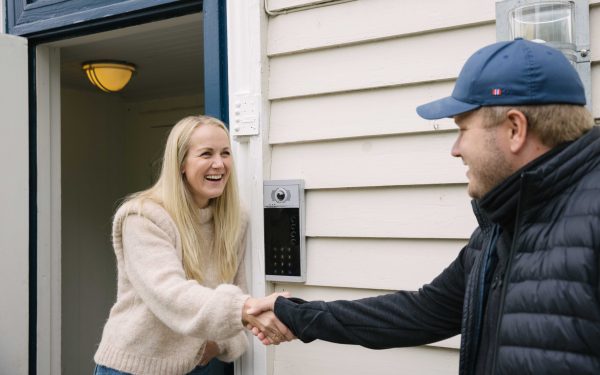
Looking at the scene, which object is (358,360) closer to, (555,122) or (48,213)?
(555,122)

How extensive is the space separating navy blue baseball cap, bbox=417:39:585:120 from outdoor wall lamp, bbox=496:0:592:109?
0.53 meters

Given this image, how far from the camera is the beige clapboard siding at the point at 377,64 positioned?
86.5 inches

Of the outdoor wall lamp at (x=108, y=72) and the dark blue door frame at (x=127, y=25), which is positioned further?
the outdoor wall lamp at (x=108, y=72)

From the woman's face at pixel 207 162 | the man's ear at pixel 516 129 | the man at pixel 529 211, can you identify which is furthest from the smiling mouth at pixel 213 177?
the man's ear at pixel 516 129

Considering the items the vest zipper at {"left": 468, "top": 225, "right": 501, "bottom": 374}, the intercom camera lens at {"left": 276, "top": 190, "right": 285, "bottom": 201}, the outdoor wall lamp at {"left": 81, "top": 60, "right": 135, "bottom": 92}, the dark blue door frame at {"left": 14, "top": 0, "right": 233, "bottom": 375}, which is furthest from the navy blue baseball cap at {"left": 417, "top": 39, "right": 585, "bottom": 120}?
the outdoor wall lamp at {"left": 81, "top": 60, "right": 135, "bottom": 92}

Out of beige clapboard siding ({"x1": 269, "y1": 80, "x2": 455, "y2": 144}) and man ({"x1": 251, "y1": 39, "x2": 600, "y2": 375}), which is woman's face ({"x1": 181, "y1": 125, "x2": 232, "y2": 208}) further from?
man ({"x1": 251, "y1": 39, "x2": 600, "y2": 375})

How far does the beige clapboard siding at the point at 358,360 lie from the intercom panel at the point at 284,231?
0.28 metres

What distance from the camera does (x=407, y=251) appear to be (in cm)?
229

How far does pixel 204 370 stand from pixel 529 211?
4.98 ft

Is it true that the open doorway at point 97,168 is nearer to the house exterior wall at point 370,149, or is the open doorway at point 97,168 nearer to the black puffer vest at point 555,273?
the house exterior wall at point 370,149

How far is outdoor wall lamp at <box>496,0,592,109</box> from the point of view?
191 cm

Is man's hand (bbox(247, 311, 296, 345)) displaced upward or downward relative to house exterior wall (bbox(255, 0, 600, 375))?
downward

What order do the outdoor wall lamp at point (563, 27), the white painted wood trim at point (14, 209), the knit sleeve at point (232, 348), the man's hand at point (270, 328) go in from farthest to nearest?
the white painted wood trim at point (14, 209) → the knit sleeve at point (232, 348) → the man's hand at point (270, 328) → the outdoor wall lamp at point (563, 27)

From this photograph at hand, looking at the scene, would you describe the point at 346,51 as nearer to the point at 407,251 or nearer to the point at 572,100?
the point at 407,251
